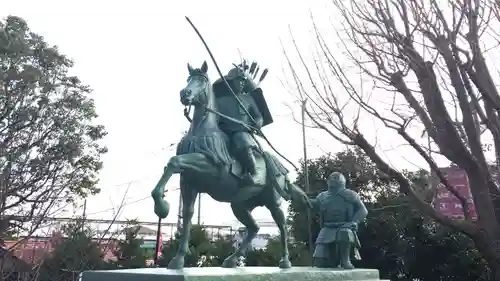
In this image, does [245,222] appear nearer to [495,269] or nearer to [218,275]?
[218,275]

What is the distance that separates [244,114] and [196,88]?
2.34 feet

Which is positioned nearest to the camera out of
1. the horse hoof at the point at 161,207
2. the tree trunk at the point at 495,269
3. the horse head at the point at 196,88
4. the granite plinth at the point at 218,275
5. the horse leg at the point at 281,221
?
the granite plinth at the point at 218,275

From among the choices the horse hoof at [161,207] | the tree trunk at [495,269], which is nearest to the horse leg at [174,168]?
A: the horse hoof at [161,207]

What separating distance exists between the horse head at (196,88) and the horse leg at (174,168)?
1.64ft

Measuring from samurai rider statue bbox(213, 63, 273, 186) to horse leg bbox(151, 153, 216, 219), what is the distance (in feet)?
1.68

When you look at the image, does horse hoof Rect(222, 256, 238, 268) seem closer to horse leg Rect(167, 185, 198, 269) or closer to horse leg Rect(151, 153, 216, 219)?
horse leg Rect(167, 185, 198, 269)

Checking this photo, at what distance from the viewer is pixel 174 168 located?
414cm

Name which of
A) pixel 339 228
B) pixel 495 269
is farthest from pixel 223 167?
pixel 495 269

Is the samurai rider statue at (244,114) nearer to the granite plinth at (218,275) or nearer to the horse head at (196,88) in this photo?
the horse head at (196,88)

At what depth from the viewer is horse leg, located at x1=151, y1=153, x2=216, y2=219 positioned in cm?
404

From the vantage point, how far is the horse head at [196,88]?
450 centimetres

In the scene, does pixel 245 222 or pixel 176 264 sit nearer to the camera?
pixel 176 264

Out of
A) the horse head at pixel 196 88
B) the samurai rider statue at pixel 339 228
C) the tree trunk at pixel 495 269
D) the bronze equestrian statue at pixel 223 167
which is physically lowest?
the tree trunk at pixel 495 269

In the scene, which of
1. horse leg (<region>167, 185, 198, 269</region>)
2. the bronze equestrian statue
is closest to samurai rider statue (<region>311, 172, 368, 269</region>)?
the bronze equestrian statue
